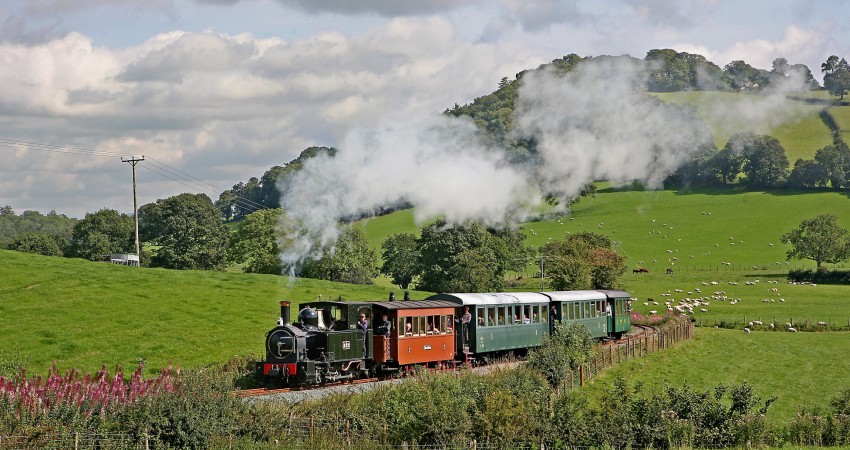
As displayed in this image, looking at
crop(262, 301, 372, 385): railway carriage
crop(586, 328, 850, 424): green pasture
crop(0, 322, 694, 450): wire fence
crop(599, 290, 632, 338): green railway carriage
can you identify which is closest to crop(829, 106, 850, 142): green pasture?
crop(586, 328, 850, 424): green pasture

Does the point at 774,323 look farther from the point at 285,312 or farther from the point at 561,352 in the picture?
the point at 285,312

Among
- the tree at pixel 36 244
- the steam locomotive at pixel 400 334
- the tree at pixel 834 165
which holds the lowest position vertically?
the steam locomotive at pixel 400 334

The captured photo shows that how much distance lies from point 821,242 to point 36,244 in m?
102

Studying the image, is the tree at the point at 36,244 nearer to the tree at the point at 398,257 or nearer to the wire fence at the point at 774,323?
the tree at the point at 398,257

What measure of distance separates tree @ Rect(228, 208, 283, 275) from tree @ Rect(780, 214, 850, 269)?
64.5 meters

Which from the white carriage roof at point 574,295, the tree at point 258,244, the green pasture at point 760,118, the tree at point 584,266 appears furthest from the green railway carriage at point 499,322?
the green pasture at point 760,118

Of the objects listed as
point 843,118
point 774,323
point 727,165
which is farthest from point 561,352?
point 843,118

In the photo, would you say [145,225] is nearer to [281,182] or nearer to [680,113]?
[281,182]

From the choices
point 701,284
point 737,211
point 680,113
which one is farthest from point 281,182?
point 680,113

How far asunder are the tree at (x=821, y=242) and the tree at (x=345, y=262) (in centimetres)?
5468

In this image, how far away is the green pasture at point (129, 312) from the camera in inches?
1417

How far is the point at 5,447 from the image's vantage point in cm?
1911

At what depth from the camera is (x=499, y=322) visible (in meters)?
39.3

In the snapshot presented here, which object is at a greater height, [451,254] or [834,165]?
[834,165]
